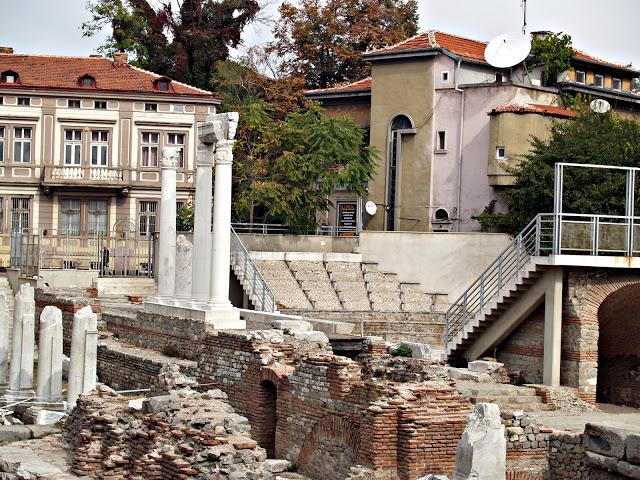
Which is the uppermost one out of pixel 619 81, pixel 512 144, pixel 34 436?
pixel 619 81

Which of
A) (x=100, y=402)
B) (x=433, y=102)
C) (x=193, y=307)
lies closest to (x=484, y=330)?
(x=193, y=307)

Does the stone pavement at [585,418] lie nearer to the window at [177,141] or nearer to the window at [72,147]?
the window at [177,141]

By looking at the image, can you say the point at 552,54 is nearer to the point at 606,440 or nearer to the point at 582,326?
the point at 582,326

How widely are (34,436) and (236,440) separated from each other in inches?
240

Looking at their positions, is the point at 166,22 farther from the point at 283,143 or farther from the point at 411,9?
the point at 283,143

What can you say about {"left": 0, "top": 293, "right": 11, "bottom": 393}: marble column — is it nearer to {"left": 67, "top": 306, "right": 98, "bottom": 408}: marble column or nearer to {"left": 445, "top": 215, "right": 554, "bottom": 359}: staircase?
{"left": 67, "top": 306, "right": 98, "bottom": 408}: marble column

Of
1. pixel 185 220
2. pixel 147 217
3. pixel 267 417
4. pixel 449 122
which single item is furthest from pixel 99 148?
pixel 267 417

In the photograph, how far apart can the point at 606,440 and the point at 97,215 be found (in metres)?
32.9

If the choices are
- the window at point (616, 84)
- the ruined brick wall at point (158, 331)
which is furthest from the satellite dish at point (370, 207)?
the ruined brick wall at point (158, 331)

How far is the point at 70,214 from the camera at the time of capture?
45.6 metres

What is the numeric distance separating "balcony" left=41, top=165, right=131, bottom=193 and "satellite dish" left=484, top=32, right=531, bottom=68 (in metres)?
13.8

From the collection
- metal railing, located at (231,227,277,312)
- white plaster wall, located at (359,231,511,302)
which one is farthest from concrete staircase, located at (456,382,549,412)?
white plaster wall, located at (359,231,511,302)

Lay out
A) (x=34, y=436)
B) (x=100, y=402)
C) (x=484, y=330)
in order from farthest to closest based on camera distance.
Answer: (x=484, y=330) < (x=34, y=436) < (x=100, y=402)

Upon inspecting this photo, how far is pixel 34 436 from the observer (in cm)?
2169
